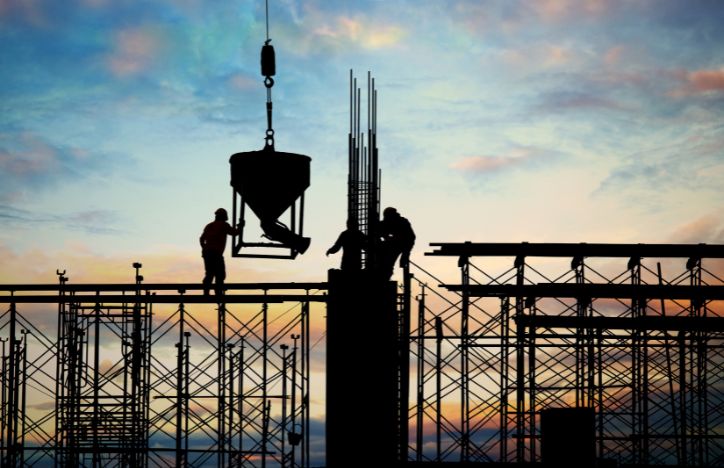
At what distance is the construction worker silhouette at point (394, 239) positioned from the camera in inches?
813

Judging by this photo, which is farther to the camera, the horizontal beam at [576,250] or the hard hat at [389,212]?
the horizontal beam at [576,250]

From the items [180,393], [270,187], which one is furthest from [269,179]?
[180,393]

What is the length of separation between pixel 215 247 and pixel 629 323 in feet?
31.4

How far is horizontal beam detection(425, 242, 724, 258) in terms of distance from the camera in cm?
2347

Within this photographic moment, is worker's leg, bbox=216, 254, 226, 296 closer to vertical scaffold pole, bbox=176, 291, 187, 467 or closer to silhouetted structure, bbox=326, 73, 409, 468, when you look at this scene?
vertical scaffold pole, bbox=176, 291, 187, 467

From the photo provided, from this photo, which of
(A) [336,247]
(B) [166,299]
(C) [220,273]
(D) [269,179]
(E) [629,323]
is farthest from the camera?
(E) [629,323]

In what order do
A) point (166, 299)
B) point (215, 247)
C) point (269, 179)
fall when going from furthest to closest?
point (166, 299) < point (215, 247) < point (269, 179)

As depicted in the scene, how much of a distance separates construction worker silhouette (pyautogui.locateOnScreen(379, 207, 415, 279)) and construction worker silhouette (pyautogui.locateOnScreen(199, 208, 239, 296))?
294cm

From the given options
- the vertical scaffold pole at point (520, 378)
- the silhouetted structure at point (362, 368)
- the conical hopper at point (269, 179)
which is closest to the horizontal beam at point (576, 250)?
the vertical scaffold pole at point (520, 378)

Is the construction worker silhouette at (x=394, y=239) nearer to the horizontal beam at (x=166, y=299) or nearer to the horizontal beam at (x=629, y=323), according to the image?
the horizontal beam at (x=166, y=299)

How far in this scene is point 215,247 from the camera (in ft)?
69.4

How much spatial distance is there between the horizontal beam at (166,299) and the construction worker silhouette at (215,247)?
57cm

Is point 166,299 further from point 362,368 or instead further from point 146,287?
point 362,368

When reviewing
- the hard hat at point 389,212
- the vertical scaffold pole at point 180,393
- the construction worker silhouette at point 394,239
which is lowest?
the vertical scaffold pole at point 180,393
